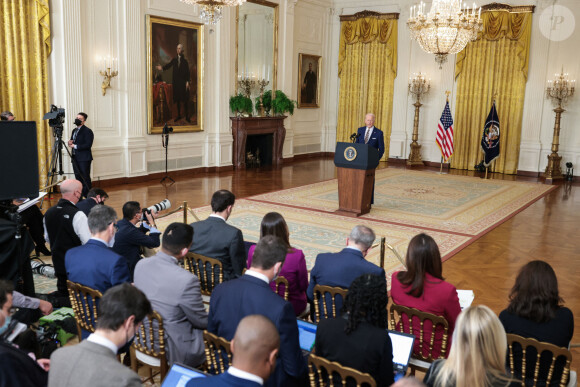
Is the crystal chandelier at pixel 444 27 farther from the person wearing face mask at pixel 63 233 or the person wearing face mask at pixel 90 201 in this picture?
the person wearing face mask at pixel 63 233

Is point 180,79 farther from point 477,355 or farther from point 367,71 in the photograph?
point 477,355

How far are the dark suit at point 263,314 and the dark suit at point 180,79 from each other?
35.4ft

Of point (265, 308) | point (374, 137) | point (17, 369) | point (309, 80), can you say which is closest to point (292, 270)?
point (265, 308)

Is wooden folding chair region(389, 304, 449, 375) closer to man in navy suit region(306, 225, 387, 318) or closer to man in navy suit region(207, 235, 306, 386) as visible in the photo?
man in navy suit region(306, 225, 387, 318)

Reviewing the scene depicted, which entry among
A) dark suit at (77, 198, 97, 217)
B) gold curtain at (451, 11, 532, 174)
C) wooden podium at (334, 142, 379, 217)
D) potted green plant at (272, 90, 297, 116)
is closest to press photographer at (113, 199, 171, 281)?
dark suit at (77, 198, 97, 217)

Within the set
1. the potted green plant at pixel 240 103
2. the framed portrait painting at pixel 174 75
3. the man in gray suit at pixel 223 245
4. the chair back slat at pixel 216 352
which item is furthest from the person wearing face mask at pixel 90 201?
the potted green plant at pixel 240 103

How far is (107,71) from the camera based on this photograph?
11.3m

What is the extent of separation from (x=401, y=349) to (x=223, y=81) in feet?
39.5

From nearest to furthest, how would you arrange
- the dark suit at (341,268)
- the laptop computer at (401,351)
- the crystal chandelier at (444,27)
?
the laptop computer at (401,351), the dark suit at (341,268), the crystal chandelier at (444,27)

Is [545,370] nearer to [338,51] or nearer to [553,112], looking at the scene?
[553,112]

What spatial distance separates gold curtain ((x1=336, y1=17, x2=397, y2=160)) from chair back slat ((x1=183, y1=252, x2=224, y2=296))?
14432 mm

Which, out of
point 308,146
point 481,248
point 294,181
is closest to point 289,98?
point 308,146

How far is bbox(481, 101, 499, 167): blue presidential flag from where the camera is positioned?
15672 mm

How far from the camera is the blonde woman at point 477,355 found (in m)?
2.20
